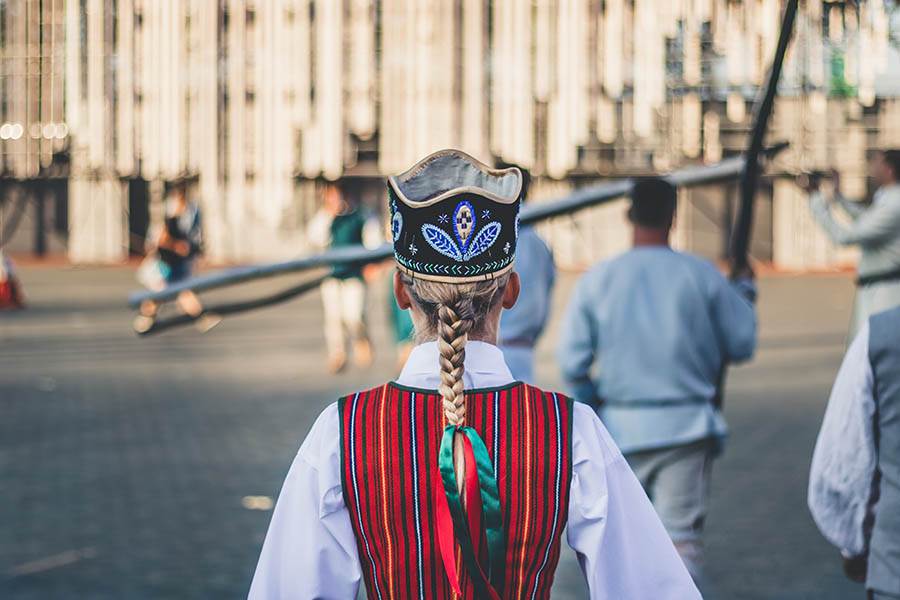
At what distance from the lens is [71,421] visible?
31.4 feet

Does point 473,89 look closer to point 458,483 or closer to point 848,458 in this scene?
point 848,458

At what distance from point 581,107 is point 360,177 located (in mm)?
7345

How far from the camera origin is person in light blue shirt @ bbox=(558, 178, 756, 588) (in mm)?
4777

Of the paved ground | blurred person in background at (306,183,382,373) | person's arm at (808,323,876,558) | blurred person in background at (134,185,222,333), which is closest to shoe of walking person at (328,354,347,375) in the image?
blurred person in background at (306,183,382,373)

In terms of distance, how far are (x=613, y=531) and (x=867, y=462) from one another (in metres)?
1.23

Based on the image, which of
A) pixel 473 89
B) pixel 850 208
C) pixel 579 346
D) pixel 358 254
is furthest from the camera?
pixel 473 89

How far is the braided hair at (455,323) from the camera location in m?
2.19

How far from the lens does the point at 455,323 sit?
220cm

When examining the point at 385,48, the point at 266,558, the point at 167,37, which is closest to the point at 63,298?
the point at 167,37

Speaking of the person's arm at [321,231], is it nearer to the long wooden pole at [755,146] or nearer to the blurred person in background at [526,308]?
the blurred person in background at [526,308]

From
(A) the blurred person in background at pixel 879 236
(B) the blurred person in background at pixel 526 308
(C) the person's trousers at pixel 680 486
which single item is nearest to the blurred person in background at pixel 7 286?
(B) the blurred person in background at pixel 526 308

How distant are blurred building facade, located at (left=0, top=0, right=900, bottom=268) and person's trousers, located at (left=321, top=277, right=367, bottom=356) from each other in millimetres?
11580

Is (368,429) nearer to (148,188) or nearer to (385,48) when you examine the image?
(385,48)

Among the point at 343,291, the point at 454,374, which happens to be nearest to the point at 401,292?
the point at 454,374
